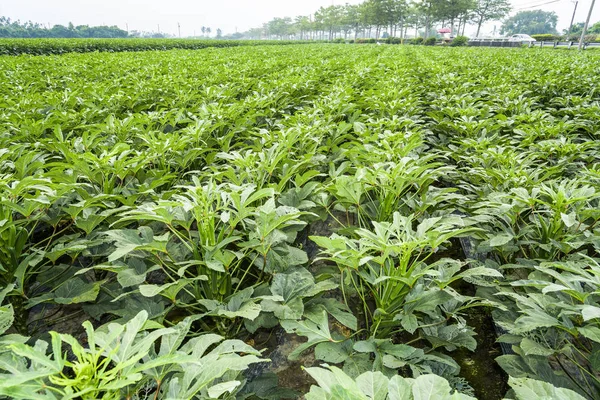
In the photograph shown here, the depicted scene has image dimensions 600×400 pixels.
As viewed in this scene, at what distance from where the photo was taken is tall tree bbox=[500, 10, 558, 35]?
100 metres

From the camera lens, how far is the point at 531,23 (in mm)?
101188

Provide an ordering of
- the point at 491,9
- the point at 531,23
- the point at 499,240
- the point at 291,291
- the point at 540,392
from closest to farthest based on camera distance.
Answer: the point at 540,392, the point at 291,291, the point at 499,240, the point at 491,9, the point at 531,23

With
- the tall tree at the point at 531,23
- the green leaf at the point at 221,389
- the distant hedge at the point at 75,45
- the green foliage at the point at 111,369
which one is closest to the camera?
the green foliage at the point at 111,369

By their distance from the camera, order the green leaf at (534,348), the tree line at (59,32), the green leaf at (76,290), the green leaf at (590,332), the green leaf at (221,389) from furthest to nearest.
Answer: the tree line at (59,32) → the green leaf at (76,290) → the green leaf at (534,348) → the green leaf at (590,332) → the green leaf at (221,389)

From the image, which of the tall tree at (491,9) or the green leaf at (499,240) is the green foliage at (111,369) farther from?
the tall tree at (491,9)

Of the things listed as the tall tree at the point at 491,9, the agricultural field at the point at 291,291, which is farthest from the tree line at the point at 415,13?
the agricultural field at the point at 291,291

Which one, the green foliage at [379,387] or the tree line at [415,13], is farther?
the tree line at [415,13]

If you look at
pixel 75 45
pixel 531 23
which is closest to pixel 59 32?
pixel 75 45

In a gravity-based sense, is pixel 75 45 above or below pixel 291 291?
above

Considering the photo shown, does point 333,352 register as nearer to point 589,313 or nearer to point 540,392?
point 540,392

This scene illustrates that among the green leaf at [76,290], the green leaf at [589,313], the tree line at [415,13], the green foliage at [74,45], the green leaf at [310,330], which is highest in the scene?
the tree line at [415,13]

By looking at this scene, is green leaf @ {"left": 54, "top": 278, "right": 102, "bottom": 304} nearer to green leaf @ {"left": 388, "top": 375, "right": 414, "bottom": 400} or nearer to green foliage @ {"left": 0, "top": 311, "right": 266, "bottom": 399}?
green foliage @ {"left": 0, "top": 311, "right": 266, "bottom": 399}

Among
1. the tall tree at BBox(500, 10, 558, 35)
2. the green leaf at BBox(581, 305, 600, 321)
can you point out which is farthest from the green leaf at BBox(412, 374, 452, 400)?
the tall tree at BBox(500, 10, 558, 35)

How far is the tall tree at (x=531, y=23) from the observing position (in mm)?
100500
